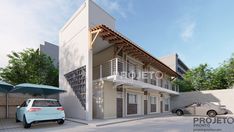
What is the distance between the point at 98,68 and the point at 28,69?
9.84 meters

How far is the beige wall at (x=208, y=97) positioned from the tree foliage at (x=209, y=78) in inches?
302

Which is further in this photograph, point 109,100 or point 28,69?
point 28,69

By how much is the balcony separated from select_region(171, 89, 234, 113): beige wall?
16.4ft

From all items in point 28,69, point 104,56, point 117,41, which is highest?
point 117,41

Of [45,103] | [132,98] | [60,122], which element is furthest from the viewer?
[132,98]

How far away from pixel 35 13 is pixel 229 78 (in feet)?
90.6

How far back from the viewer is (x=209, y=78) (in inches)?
1272

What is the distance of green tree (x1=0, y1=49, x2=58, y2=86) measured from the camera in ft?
70.8

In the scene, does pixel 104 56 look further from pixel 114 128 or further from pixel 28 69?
pixel 28 69

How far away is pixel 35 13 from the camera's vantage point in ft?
45.3

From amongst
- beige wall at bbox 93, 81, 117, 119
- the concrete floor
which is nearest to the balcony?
beige wall at bbox 93, 81, 117, 119

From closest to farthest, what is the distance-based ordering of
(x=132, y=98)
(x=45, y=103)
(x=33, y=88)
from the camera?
(x=45, y=103)
(x=33, y=88)
(x=132, y=98)

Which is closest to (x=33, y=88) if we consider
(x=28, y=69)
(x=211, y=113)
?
(x=28, y=69)

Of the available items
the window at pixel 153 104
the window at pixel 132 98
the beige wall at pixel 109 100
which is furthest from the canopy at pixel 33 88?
the window at pixel 153 104
